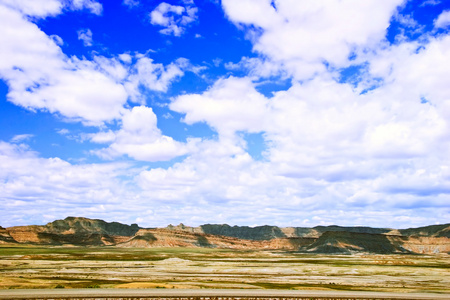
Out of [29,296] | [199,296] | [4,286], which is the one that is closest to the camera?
[29,296]

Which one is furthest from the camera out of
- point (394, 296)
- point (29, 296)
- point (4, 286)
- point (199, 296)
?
point (4, 286)

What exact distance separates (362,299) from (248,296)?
31.8 feet

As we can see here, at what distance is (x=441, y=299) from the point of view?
3594 centimetres

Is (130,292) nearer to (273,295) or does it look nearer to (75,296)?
(75,296)

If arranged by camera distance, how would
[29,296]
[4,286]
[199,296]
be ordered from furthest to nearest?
[4,286] → [199,296] → [29,296]

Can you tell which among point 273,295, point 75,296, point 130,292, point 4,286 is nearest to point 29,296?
point 75,296

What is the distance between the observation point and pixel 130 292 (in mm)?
34656

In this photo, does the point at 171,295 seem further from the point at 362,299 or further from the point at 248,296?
the point at 362,299

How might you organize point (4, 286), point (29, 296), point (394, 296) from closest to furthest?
point (29, 296), point (394, 296), point (4, 286)

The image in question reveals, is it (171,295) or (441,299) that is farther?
(441,299)

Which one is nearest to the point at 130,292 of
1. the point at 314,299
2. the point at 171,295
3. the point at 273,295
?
the point at 171,295

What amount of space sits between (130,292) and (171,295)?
4.18 meters

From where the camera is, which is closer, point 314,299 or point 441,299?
point 314,299

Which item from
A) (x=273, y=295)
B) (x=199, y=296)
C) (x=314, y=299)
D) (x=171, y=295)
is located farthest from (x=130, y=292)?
(x=314, y=299)
